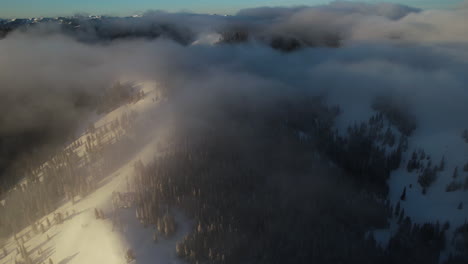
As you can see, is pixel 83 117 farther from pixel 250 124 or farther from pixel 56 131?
pixel 250 124

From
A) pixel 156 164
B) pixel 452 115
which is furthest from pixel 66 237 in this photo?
pixel 452 115

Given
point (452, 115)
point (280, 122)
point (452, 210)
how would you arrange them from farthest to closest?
1. point (452, 115)
2. point (280, 122)
3. point (452, 210)

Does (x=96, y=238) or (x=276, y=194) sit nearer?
(x=96, y=238)

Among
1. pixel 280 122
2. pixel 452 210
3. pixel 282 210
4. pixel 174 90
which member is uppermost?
pixel 174 90

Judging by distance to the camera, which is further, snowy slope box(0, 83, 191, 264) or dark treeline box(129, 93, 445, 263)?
dark treeline box(129, 93, 445, 263)

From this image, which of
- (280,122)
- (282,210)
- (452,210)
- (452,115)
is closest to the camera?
(282,210)

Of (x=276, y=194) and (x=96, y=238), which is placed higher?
(x=96, y=238)

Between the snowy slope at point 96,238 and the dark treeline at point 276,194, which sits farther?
the dark treeline at point 276,194

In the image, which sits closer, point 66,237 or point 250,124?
point 66,237
